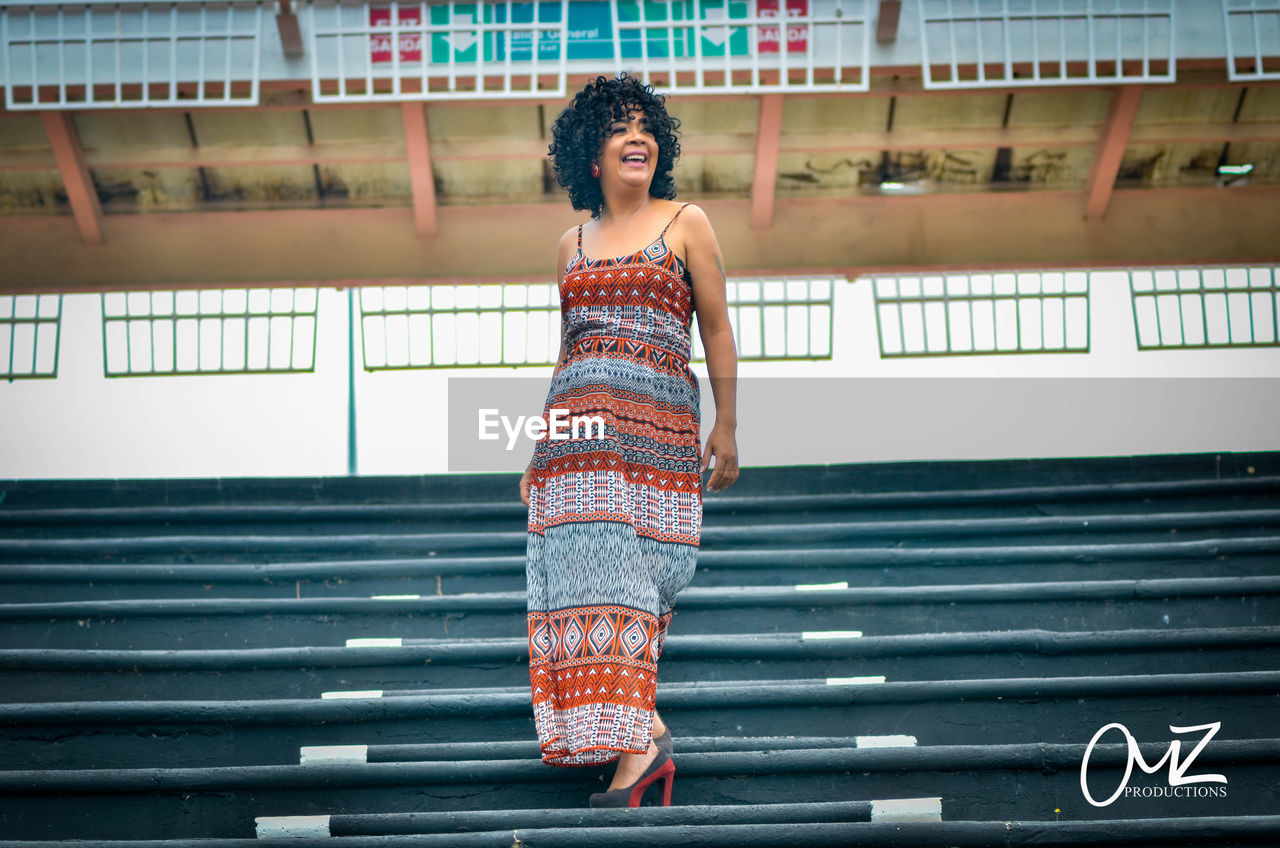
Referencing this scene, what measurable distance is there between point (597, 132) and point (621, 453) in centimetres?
74

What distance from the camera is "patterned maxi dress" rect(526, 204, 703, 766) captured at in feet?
7.81

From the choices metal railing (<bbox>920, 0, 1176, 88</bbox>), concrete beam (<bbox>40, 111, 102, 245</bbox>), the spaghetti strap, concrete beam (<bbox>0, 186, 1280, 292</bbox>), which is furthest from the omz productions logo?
concrete beam (<bbox>40, 111, 102, 245</bbox>)

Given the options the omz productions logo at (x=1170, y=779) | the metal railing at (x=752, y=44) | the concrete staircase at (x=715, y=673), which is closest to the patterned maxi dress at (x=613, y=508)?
the concrete staircase at (x=715, y=673)

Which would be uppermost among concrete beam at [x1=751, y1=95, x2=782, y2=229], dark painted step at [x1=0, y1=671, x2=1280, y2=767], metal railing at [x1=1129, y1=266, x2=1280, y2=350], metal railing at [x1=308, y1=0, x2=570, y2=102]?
metal railing at [x1=308, y1=0, x2=570, y2=102]

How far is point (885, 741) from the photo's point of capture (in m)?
2.83

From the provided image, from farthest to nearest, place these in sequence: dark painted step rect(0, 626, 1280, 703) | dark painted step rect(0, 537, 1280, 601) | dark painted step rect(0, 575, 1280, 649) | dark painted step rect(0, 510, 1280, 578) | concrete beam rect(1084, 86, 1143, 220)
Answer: concrete beam rect(1084, 86, 1143, 220), dark painted step rect(0, 510, 1280, 578), dark painted step rect(0, 537, 1280, 601), dark painted step rect(0, 575, 1280, 649), dark painted step rect(0, 626, 1280, 703)

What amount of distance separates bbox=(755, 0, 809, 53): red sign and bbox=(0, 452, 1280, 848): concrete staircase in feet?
7.47

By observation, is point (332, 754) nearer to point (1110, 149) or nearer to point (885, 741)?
point (885, 741)

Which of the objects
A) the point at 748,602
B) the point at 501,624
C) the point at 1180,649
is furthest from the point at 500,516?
the point at 1180,649

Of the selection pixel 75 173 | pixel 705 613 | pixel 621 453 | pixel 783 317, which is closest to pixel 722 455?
pixel 621 453

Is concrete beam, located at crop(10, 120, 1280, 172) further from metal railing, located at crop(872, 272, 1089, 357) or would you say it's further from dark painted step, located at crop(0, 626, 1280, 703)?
dark painted step, located at crop(0, 626, 1280, 703)

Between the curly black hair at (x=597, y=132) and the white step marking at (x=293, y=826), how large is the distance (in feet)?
4.93

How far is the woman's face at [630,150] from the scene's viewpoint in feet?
8.38

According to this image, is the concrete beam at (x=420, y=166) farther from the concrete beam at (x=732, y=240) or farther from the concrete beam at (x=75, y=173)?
the concrete beam at (x=75, y=173)
